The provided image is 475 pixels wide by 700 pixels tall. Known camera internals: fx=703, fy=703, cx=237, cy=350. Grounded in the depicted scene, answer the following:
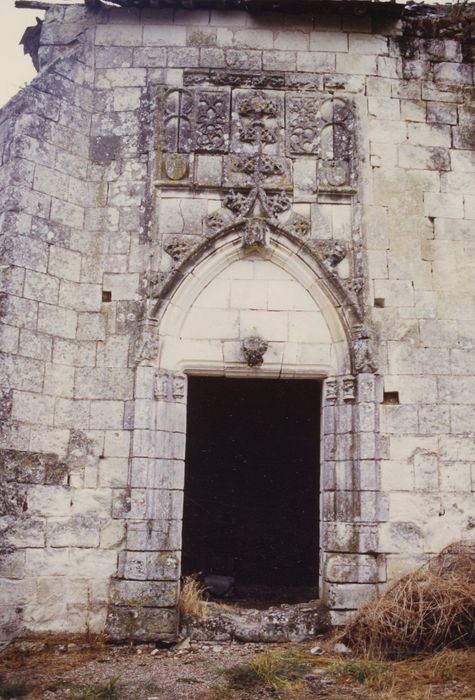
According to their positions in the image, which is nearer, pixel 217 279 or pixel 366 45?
pixel 217 279

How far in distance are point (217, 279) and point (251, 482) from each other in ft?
14.0

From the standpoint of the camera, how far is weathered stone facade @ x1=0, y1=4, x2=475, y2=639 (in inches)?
236

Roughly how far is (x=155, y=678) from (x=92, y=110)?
201 inches

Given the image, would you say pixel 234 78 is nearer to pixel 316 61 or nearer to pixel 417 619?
pixel 316 61

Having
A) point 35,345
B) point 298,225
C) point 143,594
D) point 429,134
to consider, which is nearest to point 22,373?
point 35,345

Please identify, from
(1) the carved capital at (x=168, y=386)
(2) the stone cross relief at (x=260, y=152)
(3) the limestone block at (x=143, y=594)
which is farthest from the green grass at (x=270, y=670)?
(2) the stone cross relief at (x=260, y=152)

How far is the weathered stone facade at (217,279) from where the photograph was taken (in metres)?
6.00

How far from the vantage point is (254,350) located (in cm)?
636

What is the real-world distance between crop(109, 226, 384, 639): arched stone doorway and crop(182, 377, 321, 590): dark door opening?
2914 mm

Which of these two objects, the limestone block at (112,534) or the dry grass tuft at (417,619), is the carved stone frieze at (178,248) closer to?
the limestone block at (112,534)

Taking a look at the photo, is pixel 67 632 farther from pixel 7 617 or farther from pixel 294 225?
pixel 294 225

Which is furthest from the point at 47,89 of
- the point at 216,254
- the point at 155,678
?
the point at 155,678

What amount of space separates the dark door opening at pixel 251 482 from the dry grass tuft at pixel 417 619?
3849 mm

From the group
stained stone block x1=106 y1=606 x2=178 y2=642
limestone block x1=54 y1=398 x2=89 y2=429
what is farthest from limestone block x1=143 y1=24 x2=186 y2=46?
stained stone block x1=106 y1=606 x2=178 y2=642
